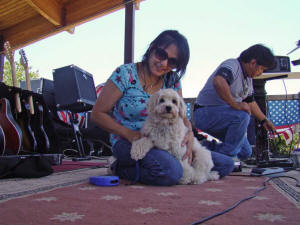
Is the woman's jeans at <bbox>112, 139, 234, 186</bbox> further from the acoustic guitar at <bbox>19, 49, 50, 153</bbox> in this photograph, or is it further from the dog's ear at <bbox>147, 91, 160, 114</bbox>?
the acoustic guitar at <bbox>19, 49, 50, 153</bbox>

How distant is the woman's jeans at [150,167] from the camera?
164 cm

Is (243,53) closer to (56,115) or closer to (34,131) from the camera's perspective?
(34,131)

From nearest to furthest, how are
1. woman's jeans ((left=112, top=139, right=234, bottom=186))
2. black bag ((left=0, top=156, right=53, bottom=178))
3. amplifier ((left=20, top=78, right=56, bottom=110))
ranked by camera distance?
woman's jeans ((left=112, top=139, right=234, bottom=186))
black bag ((left=0, top=156, right=53, bottom=178))
amplifier ((left=20, top=78, right=56, bottom=110))

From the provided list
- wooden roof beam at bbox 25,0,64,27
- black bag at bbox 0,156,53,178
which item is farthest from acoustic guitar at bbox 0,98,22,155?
wooden roof beam at bbox 25,0,64,27

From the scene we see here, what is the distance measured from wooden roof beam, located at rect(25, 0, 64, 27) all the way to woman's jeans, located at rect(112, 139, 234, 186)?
12.3 ft

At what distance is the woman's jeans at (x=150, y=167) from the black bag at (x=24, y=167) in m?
0.54

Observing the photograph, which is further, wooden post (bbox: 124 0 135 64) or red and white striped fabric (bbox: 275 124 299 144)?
wooden post (bbox: 124 0 135 64)

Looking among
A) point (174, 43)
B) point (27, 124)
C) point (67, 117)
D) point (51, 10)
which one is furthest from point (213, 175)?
point (51, 10)

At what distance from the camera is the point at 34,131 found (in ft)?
8.57

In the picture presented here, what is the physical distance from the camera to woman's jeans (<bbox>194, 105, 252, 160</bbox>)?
8.32ft

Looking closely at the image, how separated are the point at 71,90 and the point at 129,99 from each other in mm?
2069

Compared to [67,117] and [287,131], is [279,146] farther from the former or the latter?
[67,117]

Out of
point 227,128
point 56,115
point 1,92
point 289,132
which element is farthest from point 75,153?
point 289,132

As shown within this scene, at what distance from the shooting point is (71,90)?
369 centimetres
